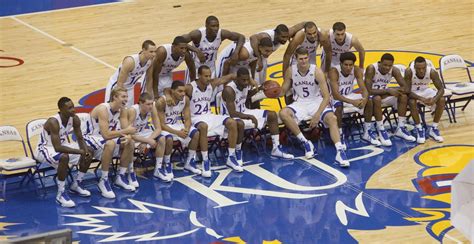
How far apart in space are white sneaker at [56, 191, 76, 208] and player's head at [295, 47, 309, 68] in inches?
143

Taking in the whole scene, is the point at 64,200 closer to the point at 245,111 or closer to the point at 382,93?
the point at 245,111

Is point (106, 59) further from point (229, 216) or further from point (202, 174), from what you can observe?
point (229, 216)

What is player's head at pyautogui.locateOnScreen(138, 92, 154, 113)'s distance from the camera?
13.2 metres

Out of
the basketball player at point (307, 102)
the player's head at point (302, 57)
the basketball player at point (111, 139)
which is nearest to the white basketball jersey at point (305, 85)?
the basketball player at point (307, 102)

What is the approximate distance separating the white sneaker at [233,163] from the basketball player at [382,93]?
199 cm

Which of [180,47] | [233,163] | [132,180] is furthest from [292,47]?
[132,180]

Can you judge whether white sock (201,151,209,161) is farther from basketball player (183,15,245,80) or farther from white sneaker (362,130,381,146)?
white sneaker (362,130,381,146)

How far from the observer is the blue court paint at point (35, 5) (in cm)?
2388

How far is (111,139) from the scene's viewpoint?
42.7 feet

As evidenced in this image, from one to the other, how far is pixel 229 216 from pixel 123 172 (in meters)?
1.67

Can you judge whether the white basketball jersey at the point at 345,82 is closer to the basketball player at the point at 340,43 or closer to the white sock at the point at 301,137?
the basketball player at the point at 340,43

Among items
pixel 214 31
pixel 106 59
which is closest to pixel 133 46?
pixel 106 59

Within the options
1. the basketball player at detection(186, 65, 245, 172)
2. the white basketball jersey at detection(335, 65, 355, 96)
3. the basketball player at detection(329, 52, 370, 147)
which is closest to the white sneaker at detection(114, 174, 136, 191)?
the basketball player at detection(186, 65, 245, 172)

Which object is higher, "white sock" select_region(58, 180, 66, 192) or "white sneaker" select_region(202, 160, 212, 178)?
"white sock" select_region(58, 180, 66, 192)
